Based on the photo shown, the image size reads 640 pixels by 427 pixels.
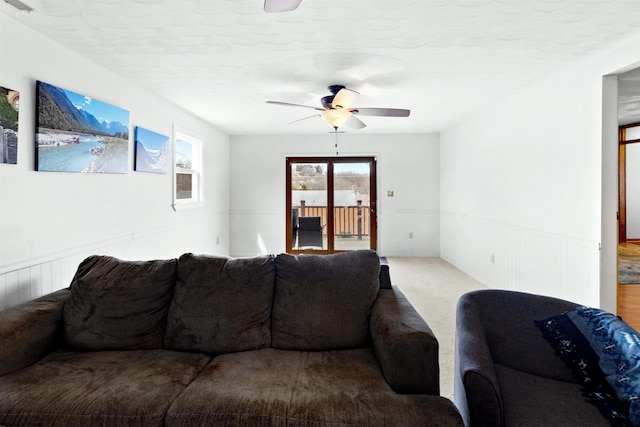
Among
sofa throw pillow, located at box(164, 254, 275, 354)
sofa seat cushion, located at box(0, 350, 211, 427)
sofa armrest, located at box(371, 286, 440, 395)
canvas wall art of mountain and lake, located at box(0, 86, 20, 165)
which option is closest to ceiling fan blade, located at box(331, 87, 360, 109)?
sofa throw pillow, located at box(164, 254, 275, 354)

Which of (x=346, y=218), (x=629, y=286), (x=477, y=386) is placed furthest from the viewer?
(x=346, y=218)

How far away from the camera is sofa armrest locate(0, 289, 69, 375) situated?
154 centimetres

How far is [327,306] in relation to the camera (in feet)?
6.01

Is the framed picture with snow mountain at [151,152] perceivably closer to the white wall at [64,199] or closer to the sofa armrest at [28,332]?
the white wall at [64,199]

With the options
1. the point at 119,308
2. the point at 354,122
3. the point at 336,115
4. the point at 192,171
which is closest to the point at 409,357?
the point at 119,308

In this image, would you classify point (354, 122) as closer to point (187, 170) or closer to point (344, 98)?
point (344, 98)

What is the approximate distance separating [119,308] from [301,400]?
118 cm

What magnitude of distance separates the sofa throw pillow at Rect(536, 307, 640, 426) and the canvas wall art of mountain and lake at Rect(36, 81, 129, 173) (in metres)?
3.18

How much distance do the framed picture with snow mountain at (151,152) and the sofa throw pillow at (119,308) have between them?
1773mm

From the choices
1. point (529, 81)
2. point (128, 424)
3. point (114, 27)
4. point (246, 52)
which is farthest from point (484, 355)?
point (529, 81)

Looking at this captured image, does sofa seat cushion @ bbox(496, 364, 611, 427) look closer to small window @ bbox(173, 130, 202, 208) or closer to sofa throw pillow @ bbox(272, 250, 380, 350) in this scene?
sofa throw pillow @ bbox(272, 250, 380, 350)

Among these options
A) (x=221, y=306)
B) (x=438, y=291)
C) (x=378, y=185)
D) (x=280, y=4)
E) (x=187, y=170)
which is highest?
(x=280, y=4)

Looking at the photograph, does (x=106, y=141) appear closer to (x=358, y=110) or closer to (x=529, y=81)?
(x=358, y=110)

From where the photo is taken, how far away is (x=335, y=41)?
8.02 feet
